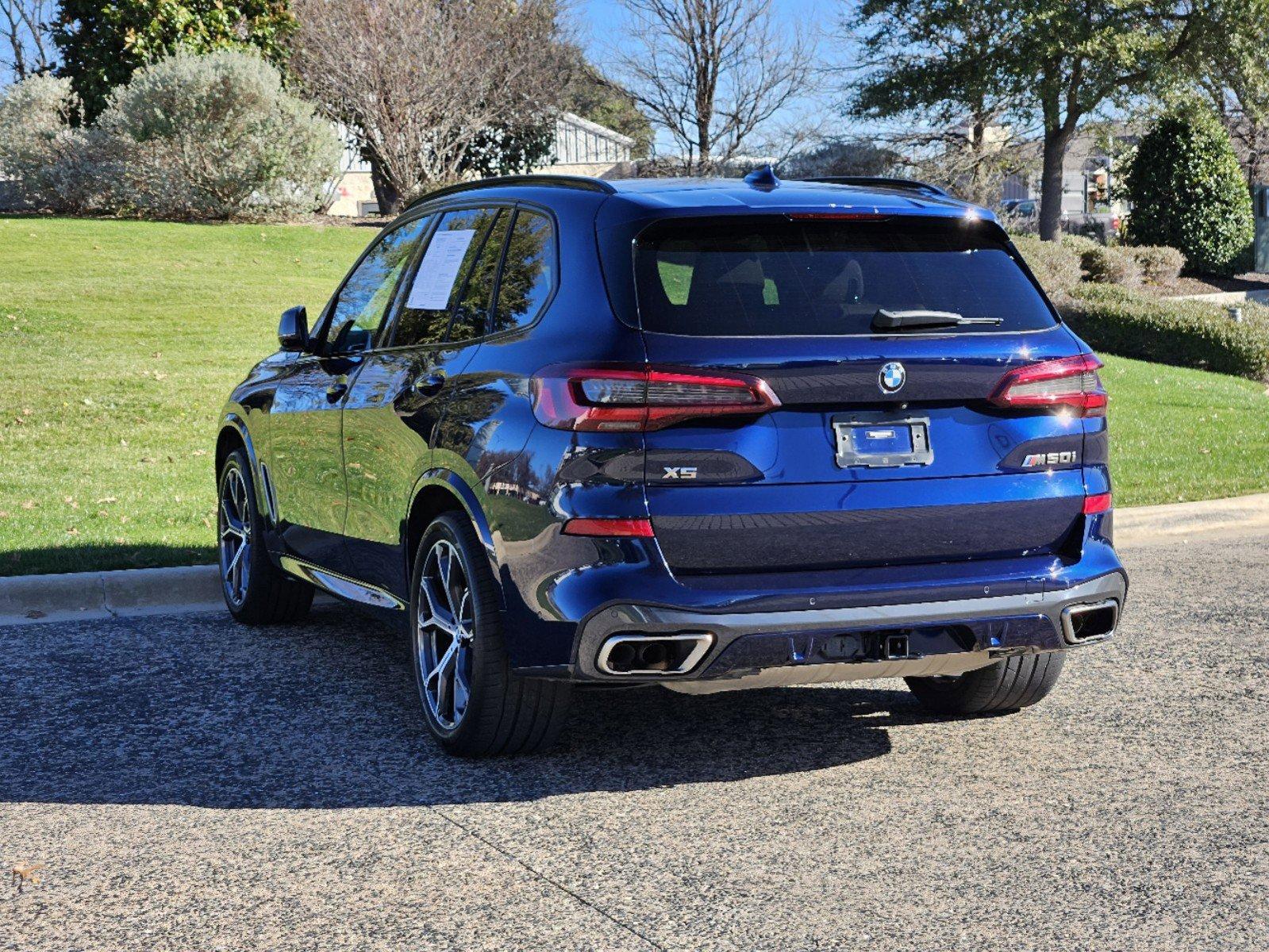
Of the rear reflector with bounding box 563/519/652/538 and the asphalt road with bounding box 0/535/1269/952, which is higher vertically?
the rear reflector with bounding box 563/519/652/538

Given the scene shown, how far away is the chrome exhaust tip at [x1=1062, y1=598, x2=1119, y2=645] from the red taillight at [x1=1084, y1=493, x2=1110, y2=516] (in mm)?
274

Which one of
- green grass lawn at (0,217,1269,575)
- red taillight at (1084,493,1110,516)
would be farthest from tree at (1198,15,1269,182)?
red taillight at (1084,493,1110,516)

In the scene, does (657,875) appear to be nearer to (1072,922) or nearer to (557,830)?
(557,830)

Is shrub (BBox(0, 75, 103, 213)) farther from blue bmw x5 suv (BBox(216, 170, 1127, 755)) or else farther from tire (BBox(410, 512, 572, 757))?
blue bmw x5 suv (BBox(216, 170, 1127, 755))

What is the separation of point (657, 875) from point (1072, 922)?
1049mm

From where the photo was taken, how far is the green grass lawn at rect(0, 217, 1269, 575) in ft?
31.8

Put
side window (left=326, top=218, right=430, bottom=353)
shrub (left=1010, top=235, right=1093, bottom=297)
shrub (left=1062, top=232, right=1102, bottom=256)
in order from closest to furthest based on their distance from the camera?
side window (left=326, top=218, right=430, bottom=353) → shrub (left=1010, top=235, right=1093, bottom=297) → shrub (left=1062, top=232, right=1102, bottom=256)

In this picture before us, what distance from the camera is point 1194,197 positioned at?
1421 inches

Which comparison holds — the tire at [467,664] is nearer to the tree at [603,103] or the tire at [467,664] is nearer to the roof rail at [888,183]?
the roof rail at [888,183]

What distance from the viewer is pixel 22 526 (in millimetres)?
9398

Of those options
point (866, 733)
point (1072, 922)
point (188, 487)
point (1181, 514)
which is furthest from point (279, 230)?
point (1072, 922)

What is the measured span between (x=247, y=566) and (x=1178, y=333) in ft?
50.8

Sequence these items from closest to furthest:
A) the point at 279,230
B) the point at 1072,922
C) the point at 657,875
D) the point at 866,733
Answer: the point at 1072,922 → the point at 657,875 → the point at 866,733 → the point at 279,230

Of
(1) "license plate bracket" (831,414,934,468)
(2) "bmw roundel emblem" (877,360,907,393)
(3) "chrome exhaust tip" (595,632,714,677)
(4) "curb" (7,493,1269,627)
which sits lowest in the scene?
(4) "curb" (7,493,1269,627)
